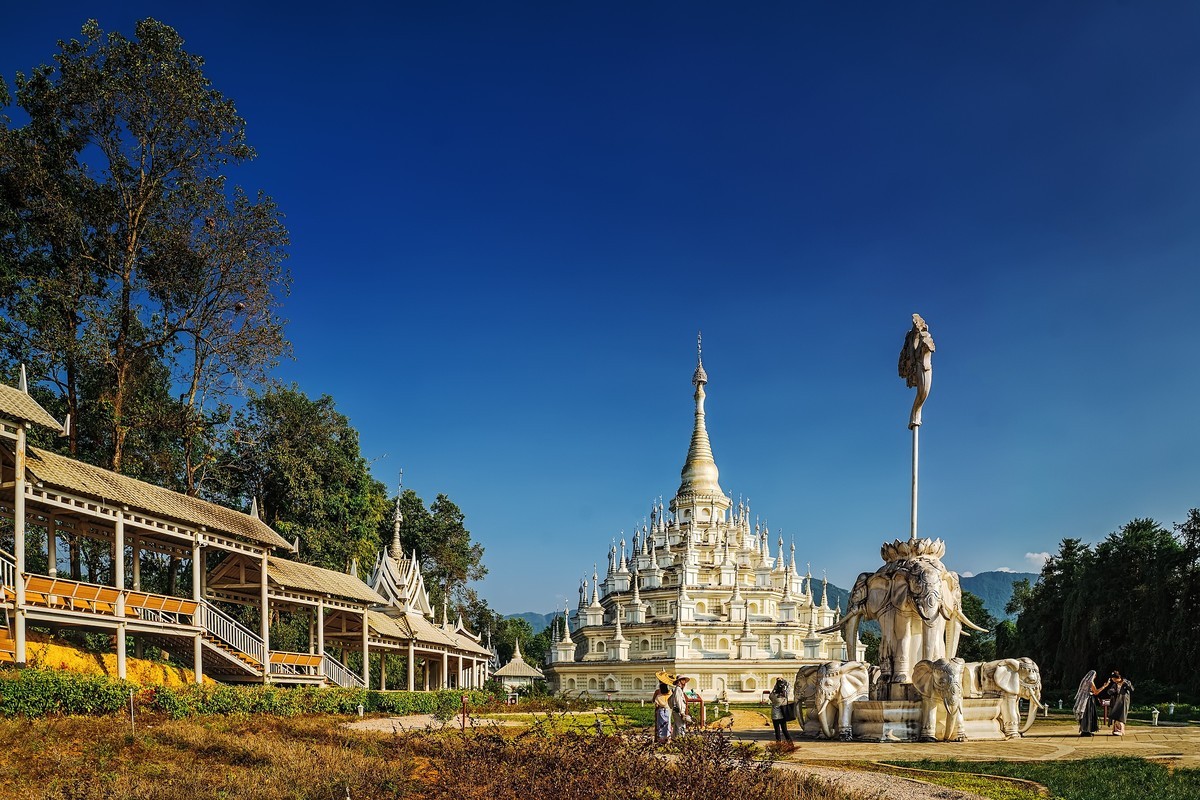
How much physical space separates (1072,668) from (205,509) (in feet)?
135

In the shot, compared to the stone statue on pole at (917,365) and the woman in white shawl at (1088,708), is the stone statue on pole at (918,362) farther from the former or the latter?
the woman in white shawl at (1088,708)

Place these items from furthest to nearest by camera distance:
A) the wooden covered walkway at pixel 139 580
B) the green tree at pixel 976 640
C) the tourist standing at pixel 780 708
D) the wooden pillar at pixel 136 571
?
the green tree at pixel 976 640, the wooden pillar at pixel 136 571, the tourist standing at pixel 780 708, the wooden covered walkway at pixel 139 580

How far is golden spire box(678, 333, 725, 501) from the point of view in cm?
6316

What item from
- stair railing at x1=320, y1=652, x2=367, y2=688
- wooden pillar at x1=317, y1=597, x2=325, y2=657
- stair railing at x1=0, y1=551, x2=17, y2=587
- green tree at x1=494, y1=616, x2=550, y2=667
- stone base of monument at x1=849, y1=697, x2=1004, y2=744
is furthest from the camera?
green tree at x1=494, y1=616, x2=550, y2=667

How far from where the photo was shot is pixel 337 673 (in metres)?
30.8

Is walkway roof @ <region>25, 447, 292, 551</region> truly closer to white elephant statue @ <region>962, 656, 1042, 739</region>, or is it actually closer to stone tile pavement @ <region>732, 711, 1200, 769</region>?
stone tile pavement @ <region>732, 711, 1200, 769</region>

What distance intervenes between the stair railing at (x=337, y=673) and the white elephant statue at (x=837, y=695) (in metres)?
16.1

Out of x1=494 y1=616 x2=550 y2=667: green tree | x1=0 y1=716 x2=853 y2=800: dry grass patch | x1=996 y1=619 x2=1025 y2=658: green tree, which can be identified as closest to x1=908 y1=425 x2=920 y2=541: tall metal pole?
x1=0 y1=716 x2=853 y2=800: dry grass patch

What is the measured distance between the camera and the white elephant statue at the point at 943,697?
60.0 ft

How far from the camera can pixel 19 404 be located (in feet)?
63.1

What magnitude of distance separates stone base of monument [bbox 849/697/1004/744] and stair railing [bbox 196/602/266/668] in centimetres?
1540

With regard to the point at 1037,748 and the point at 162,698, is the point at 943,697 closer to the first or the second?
the point at 1037,748

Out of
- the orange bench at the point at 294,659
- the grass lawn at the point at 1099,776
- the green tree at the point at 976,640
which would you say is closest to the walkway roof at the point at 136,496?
the orange bench at the point at 294,659

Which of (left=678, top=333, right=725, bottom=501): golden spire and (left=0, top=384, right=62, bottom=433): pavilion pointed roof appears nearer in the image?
(left=0, top=384, right=62, bottom=433): pavilion pointed roof
